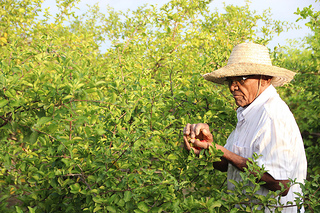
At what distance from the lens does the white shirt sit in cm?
206

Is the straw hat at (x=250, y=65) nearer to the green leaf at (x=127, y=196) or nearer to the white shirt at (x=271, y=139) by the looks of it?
the white shirt at (x=271, y=139)

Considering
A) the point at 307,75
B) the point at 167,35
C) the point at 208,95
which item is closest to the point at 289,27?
the point at 307,75

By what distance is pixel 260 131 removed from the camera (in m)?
2.19

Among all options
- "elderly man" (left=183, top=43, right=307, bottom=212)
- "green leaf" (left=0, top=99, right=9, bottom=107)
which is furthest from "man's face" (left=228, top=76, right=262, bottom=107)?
"green leaf" (left=0, top=99, right=9, bottom=107)

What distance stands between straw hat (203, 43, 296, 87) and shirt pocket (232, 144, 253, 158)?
558 mm

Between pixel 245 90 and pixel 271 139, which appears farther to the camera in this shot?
pixel 245 90

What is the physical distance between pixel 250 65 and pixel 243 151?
678 millimetres

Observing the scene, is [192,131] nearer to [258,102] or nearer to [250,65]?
[258,102]

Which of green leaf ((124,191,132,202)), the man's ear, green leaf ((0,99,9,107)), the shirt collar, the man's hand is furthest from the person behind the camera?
the man's ear

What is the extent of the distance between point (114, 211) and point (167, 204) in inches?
14.4

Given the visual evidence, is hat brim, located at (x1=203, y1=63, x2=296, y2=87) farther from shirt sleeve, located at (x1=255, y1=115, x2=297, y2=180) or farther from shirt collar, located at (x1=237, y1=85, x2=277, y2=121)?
shirt sleeve, located at (x1=255, y1=115, x2=297, y2=180)

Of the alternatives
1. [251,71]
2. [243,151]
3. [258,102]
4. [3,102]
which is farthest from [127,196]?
[251,71]

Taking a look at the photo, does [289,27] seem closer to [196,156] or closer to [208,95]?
[208,95]

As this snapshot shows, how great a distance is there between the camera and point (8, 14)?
4.68 meters
